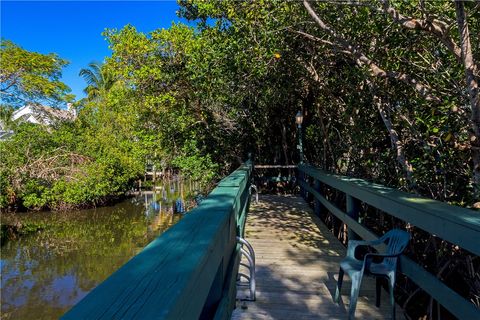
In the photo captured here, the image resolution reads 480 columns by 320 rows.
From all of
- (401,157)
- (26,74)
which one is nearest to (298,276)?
(401,157)

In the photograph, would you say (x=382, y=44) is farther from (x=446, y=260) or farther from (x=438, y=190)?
(x=446, y=260)

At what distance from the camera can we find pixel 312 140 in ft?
43.0

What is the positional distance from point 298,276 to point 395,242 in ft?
4.18

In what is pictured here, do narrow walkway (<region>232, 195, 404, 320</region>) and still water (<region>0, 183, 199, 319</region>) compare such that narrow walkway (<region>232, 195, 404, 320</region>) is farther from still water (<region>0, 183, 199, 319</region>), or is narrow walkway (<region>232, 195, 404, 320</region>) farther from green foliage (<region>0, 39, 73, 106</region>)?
green foliage (<region>0, 39, 73, 106</region>)

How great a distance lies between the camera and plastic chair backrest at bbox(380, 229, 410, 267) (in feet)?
9.57

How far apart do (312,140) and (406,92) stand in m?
7.58

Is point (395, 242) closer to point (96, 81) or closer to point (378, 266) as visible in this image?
point (378, 266)

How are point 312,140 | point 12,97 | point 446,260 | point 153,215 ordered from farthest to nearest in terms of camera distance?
point 153,215, point 12,97, point 312,140, point 446,260

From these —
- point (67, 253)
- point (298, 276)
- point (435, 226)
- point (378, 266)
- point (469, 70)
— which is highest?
point (469, 70)

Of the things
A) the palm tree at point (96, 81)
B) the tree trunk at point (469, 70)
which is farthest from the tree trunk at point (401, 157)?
the palm tree at point (96, 81)

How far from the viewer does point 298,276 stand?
4012 millimetres

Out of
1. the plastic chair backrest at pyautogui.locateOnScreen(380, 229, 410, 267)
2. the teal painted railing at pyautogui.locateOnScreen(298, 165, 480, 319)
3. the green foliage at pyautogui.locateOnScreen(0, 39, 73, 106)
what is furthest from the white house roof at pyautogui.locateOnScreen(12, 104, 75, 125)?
the plastic chair backrest at pyautogui.locateOnScreen(380, 229, 410, 267)

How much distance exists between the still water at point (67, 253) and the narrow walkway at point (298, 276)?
279 inches

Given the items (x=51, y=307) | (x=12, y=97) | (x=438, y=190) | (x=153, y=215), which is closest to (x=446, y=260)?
(x=438, y=190)
